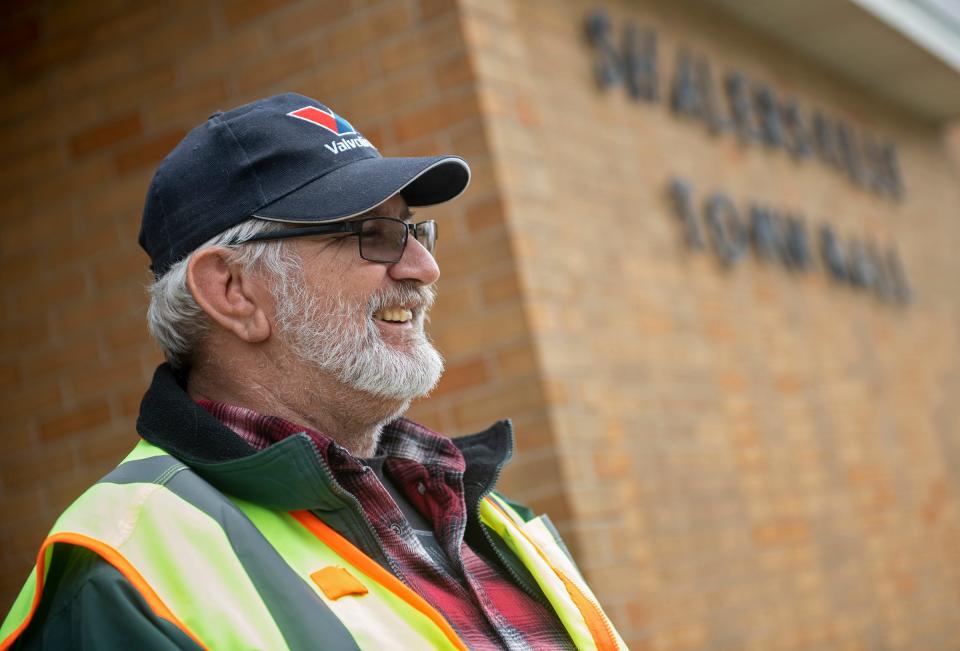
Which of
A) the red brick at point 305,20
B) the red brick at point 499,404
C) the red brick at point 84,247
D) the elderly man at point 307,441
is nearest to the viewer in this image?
the elderly man at point 307,441

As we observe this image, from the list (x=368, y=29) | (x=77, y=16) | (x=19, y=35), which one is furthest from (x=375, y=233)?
(x=19, y=35)

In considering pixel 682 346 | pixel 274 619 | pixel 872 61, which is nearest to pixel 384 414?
pixel 274 619

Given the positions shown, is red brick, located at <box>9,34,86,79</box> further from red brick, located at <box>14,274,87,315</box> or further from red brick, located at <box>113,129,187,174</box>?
red brick, located at <box>14,274,87,315</box>

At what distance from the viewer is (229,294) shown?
8.01ft

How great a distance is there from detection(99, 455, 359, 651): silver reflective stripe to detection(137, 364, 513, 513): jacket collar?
0.12ft

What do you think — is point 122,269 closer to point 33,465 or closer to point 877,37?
point 33,465

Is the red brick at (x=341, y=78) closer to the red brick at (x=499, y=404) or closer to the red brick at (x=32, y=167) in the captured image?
the red brick at (x=499, y=404)

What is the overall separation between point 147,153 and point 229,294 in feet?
9.31

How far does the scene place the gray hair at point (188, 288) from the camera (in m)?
2.39

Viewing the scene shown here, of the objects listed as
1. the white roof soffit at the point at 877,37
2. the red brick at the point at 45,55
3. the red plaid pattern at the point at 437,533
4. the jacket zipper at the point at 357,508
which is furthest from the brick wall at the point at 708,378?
the jacket zipper at the point at 357,508

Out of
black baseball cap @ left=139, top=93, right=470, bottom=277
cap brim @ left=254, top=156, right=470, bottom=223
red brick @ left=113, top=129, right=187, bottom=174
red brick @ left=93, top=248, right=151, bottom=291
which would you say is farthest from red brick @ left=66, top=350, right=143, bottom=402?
cap brim @ left=254, top=156, right=470, bottom=223

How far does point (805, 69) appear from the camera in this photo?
27.5 ft

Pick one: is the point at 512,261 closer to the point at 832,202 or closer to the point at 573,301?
the point at 573,301

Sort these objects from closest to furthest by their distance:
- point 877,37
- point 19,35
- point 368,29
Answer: point 368,29 → point 19,35 → point 877,37
